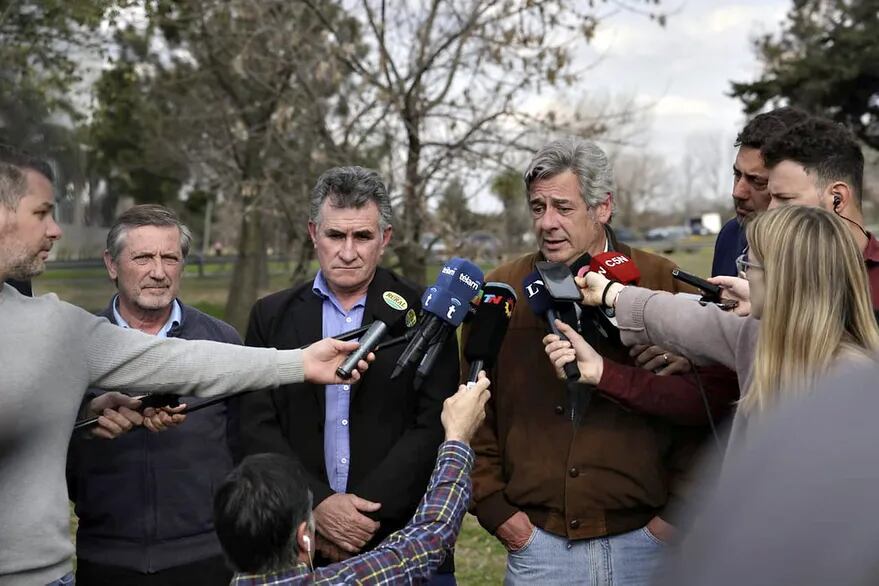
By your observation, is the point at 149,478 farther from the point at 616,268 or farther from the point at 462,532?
the point at 462,532

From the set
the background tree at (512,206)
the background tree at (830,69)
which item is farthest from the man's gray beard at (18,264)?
the background tree at (830,69)

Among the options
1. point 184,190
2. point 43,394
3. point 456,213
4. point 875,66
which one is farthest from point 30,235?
point 875,66

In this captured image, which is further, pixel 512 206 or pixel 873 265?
pixel 512 206

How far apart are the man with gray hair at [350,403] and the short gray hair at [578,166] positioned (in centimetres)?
64

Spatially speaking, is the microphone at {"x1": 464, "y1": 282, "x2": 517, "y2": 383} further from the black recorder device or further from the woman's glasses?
the woman's glasses

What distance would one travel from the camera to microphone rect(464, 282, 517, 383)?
3.55 m

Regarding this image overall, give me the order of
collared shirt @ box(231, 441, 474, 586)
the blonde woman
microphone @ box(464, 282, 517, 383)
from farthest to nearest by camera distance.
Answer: microphone @ box(464, 282, 517, 383)
collared shirt @ box(231, 441, 474, 586)
the blonde woman

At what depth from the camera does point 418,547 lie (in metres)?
2.91

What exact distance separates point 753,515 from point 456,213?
948 centimetres

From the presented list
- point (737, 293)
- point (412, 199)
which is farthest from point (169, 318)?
point (412, 199)

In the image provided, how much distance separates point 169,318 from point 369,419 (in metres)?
0.99

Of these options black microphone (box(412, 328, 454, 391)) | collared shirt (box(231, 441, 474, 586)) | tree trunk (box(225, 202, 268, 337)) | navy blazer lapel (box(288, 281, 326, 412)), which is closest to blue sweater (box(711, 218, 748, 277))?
black microphone (box(412, 328, 454, 391))

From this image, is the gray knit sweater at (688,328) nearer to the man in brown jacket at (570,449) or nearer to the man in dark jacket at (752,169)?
the man in brown jacket at (570,449)

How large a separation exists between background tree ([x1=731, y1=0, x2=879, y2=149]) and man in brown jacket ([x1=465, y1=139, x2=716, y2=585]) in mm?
24611
